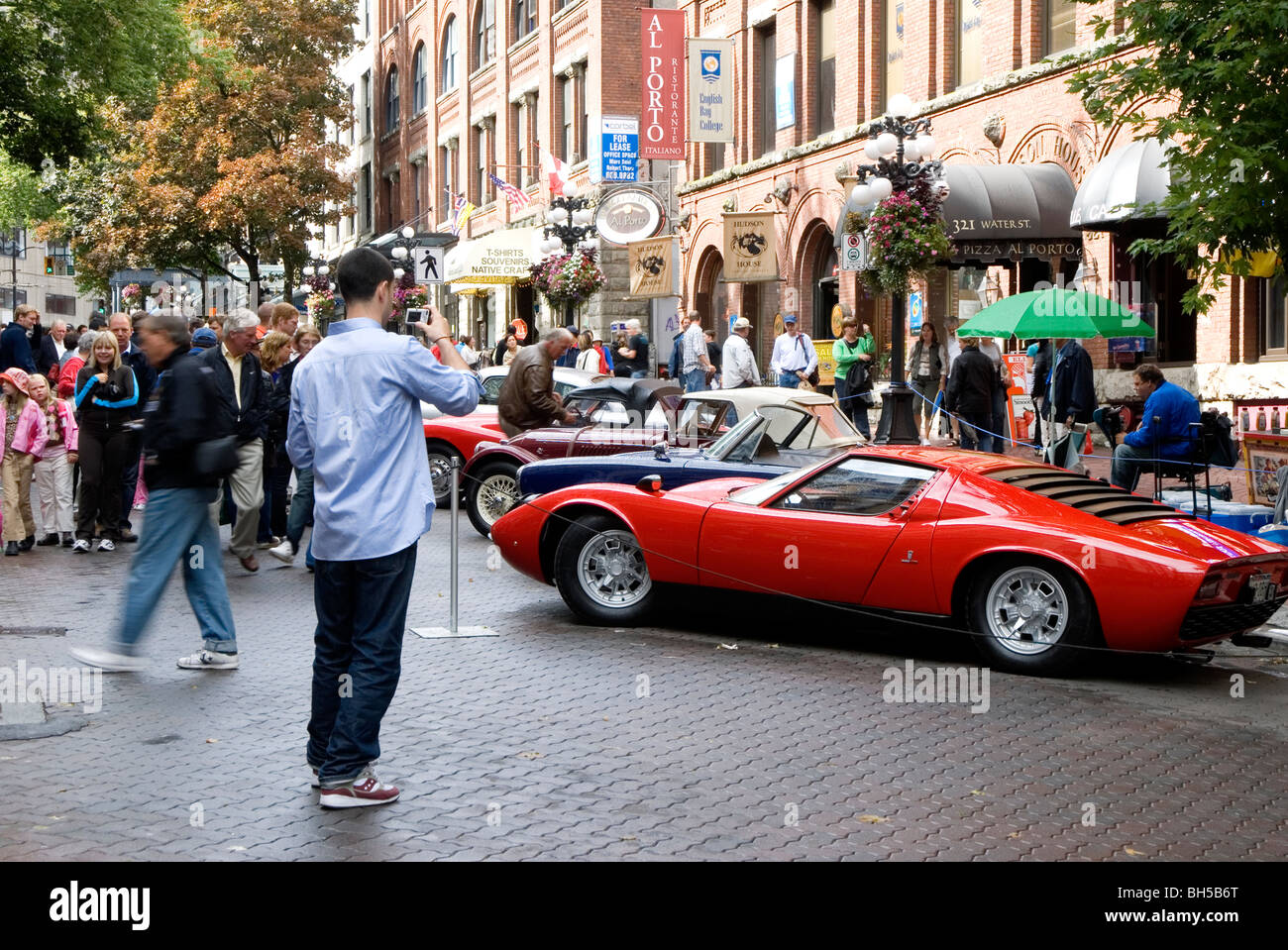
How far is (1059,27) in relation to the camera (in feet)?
74.1

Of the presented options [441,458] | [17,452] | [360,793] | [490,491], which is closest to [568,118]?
[441,458]

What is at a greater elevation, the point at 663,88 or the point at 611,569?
the point at 663,88

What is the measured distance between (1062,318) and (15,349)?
1385 centimetres

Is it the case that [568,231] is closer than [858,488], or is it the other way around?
[858,488]

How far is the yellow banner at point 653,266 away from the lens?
28.3 metres

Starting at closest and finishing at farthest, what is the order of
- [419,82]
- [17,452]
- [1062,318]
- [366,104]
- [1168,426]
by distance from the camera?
1. [17,452]
2. [1168,426]
3. [1062,318]
4. [419,82]
5. [366,104]

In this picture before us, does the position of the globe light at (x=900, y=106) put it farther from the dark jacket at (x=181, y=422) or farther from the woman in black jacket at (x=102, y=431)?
the dark jacket at (x=181, y=422)

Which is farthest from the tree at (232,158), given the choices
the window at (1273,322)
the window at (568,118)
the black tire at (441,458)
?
the window at (1273,322)

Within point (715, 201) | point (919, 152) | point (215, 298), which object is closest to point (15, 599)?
point (919, 152)

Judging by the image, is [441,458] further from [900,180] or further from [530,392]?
[900,180]

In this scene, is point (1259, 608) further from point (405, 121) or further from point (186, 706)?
point (405, 121)

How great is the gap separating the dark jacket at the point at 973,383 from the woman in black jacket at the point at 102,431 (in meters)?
9.49

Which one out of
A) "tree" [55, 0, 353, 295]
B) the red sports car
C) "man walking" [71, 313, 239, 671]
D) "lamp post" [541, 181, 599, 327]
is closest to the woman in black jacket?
the red sports car

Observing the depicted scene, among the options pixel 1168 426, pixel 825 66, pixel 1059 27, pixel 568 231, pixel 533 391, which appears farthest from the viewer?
pixel 568 231
